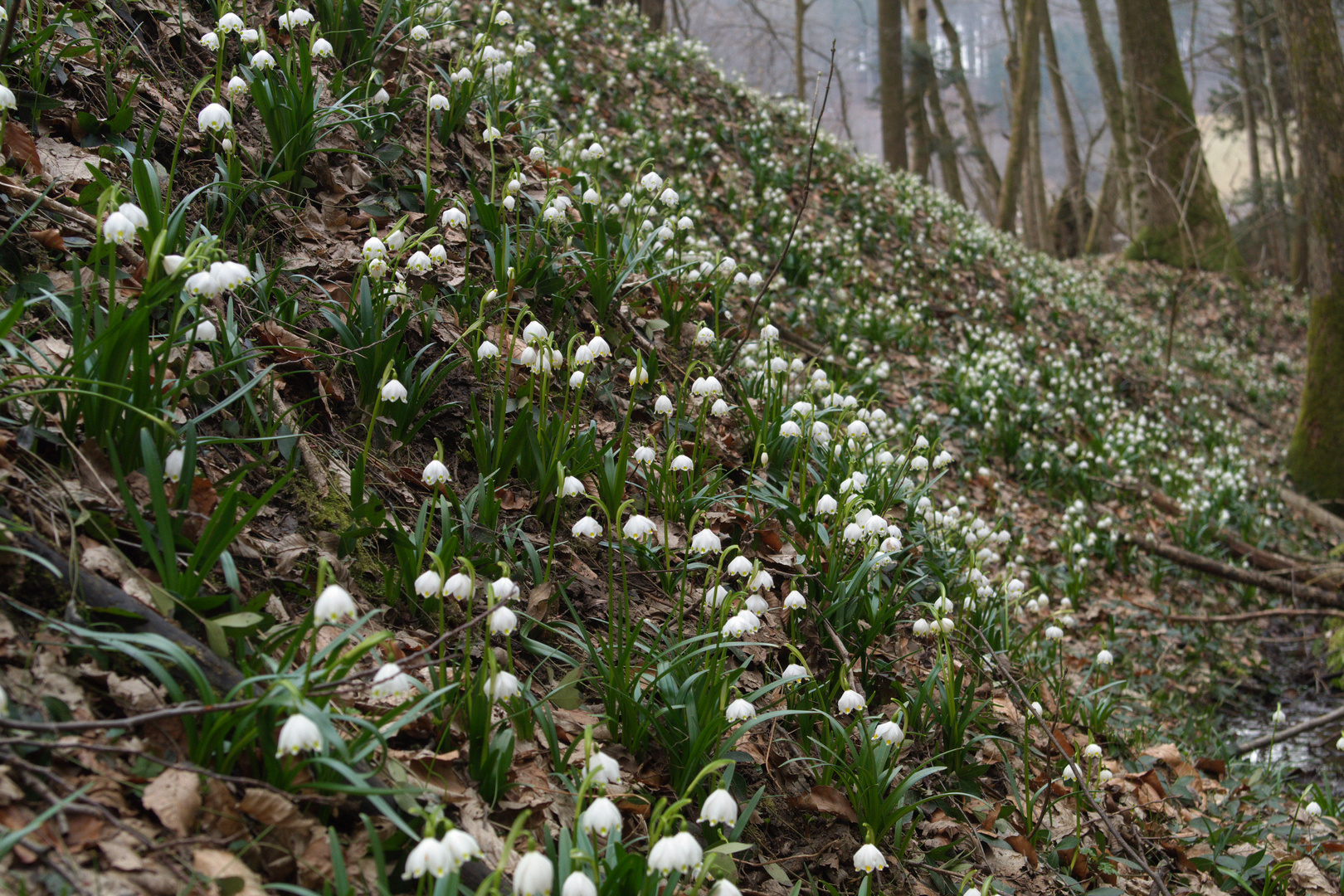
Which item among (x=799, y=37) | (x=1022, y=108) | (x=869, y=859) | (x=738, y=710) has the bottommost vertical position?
(x=869, y=859)

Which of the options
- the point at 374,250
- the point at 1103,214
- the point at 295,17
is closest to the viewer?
the point at 374,250

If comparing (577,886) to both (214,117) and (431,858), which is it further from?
(214,117)

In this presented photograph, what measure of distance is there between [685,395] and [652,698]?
174cm

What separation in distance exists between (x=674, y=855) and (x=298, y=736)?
67 cm

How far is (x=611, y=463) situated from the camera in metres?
2.75

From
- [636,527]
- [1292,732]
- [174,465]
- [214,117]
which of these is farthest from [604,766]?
[1292,732]

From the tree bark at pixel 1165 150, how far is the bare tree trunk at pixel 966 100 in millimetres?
4940

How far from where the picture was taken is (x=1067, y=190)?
16797 mm

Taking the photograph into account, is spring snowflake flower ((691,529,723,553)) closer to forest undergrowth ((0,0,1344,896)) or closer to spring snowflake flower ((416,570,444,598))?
forest undergrowth ((0,0,1344,896))

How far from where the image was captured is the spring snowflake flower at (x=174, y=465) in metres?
1.78

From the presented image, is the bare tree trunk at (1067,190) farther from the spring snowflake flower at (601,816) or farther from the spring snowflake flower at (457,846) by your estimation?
the spring snowflake flower at (457,846)

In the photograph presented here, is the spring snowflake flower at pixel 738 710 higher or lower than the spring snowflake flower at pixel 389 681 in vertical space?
lower

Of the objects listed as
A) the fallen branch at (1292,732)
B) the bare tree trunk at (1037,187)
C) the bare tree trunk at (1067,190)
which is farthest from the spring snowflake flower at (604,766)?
the bare tree trunk at (1037,187)

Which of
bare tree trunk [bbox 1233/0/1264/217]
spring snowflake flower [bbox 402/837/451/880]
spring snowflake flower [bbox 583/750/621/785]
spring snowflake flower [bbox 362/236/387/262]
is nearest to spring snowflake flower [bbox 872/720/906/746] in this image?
spring snowflake flower [bbox 583/750/621/785]
